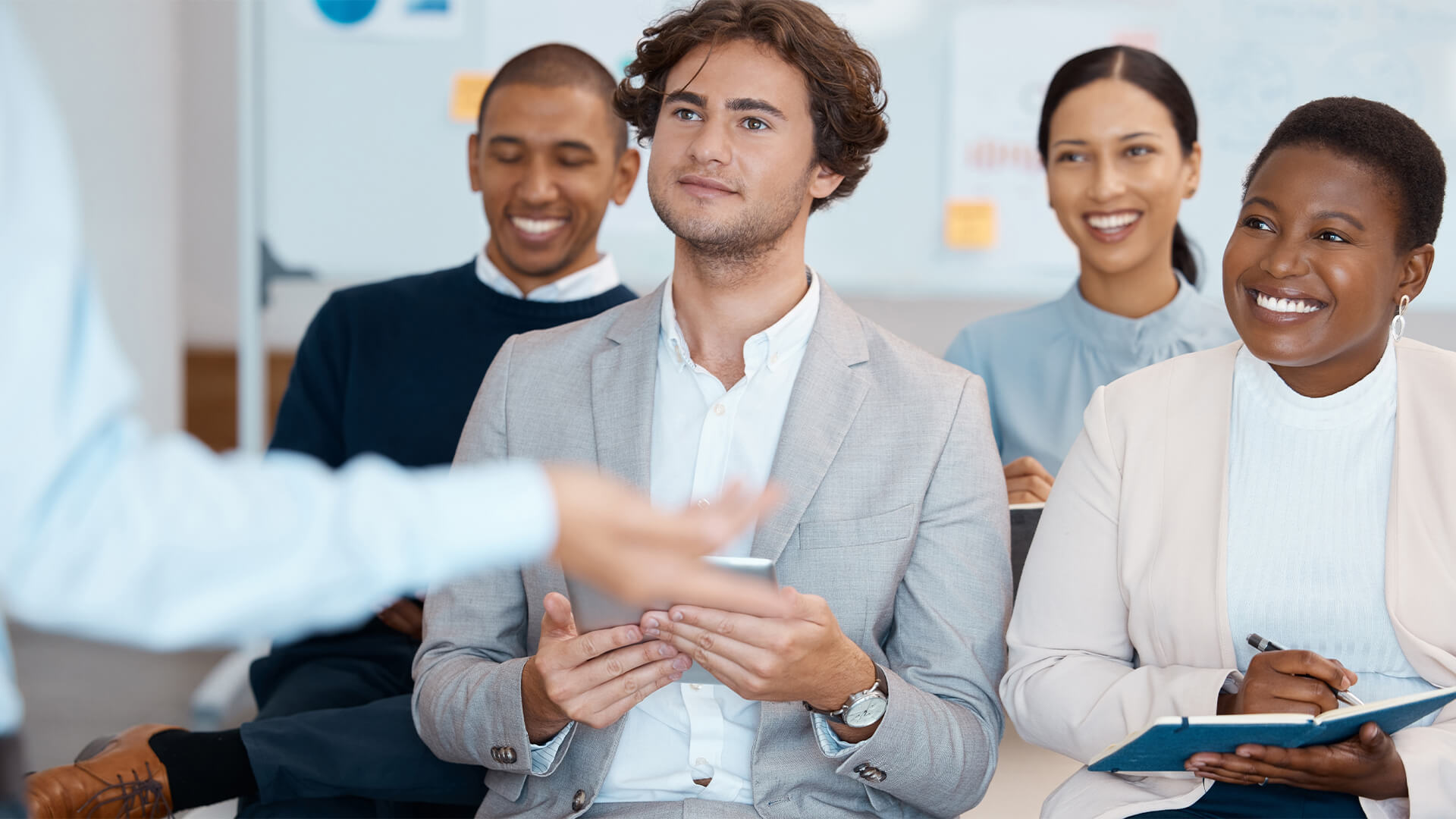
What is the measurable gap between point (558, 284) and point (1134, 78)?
4.65ft

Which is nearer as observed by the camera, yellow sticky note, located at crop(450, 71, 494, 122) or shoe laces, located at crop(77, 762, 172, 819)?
shoe laces, located at crop(77, 762, 172, 819)

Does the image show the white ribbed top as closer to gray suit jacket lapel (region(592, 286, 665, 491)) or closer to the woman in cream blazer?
the woman in cream blazer

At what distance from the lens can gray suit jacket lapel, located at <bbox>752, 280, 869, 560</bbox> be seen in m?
1.75

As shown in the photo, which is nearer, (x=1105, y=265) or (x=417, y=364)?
(x=417, y=364)

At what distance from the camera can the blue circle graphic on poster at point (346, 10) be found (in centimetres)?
372

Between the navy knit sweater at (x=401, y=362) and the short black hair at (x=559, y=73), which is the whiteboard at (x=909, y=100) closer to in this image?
the short black hair at (x=559, y=73)

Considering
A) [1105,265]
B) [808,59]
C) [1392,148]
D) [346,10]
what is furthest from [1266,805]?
[346,10]

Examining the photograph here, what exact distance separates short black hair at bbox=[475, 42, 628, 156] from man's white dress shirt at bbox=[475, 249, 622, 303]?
0.33 metres

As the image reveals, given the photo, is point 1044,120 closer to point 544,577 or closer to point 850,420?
point 850,420

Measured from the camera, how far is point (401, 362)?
265cm

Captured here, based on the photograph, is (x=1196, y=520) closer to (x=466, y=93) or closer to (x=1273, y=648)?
(x=1273, y=648)

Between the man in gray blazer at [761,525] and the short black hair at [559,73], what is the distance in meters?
0.75

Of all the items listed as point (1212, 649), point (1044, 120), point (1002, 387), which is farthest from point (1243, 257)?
point (1044, 120)

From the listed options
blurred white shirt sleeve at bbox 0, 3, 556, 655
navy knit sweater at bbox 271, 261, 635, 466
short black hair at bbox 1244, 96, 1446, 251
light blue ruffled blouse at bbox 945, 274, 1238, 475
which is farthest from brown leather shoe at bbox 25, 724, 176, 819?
short black hair at bbox 1244, 96, 1446, 251
